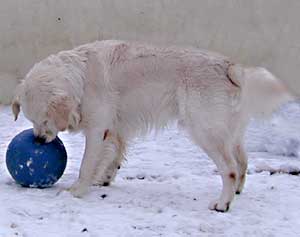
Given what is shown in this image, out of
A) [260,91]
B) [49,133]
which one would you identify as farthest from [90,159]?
[260,91]

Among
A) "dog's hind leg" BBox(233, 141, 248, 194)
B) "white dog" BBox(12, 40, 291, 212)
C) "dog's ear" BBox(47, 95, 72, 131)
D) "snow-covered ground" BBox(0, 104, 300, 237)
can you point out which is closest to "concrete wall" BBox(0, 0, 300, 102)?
"snow-covered ground" BBox(0, 104, 300, 237)

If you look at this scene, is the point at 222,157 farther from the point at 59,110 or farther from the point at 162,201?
the point at 59,110

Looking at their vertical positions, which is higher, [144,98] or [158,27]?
[144,98]

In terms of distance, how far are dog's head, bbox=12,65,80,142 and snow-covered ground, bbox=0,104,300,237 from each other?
0.50m

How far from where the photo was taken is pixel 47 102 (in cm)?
554

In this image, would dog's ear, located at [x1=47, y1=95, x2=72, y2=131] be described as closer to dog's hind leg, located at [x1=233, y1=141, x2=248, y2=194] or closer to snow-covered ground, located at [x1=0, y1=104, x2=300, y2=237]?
snow-covered ground, located at [x1=0, y1=104, x2=300, y2=237]

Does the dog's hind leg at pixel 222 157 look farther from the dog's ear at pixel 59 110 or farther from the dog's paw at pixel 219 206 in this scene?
the dog's ear at pixel 59 110

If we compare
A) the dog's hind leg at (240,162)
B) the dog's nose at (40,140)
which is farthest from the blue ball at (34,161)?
the dog's hind leg at (240,162)

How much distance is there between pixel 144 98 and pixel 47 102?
2.49ft

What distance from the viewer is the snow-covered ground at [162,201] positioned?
4992mm

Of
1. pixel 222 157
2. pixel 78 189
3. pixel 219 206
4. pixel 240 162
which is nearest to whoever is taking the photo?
pixel 219 206

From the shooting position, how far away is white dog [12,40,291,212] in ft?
18.3

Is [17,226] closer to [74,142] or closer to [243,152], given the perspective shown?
[243,152]

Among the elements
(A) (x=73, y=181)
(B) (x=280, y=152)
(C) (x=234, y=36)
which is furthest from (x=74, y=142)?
(C) (x=234, y=36)
